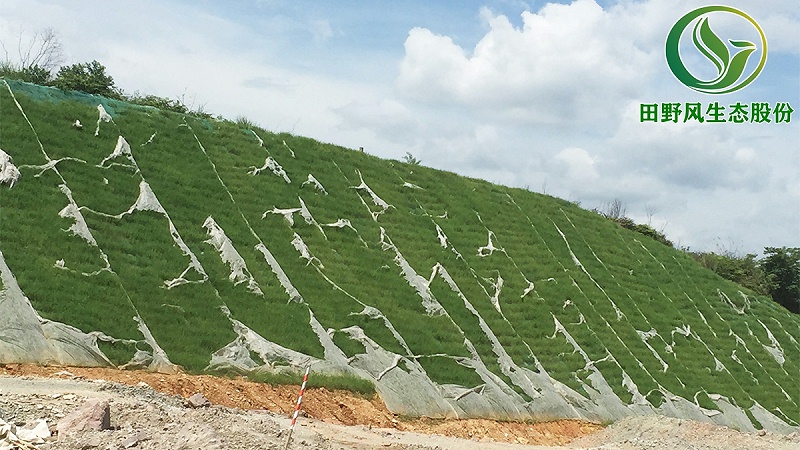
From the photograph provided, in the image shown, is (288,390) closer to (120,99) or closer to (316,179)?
(316,179)

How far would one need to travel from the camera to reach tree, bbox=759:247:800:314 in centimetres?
4106

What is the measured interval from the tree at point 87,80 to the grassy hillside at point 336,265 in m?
0.81

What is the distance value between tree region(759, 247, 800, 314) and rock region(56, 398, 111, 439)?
40.3 m

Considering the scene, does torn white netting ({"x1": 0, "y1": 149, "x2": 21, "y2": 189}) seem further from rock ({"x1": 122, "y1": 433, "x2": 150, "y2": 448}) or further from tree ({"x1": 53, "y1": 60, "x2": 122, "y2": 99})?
rock ({"x1": 122, "y1": 433, "x2": 150, "y2": 448})

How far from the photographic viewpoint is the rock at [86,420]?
889 cm

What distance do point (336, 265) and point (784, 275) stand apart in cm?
3341

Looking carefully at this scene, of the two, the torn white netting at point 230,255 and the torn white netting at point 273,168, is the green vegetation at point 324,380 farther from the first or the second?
the torn white netting at point 273,168

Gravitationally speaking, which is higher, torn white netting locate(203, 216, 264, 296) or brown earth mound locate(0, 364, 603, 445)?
torn white netting locate(203, 216, 264, 296)

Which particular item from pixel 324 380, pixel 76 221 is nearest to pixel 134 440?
pixel 324 380

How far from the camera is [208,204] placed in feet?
62.6

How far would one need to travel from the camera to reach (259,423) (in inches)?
440

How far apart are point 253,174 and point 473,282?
7824 mm

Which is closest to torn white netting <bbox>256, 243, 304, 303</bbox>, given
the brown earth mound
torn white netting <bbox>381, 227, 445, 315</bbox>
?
the brown earth mound

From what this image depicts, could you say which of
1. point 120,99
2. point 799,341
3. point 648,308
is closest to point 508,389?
point 648,308
